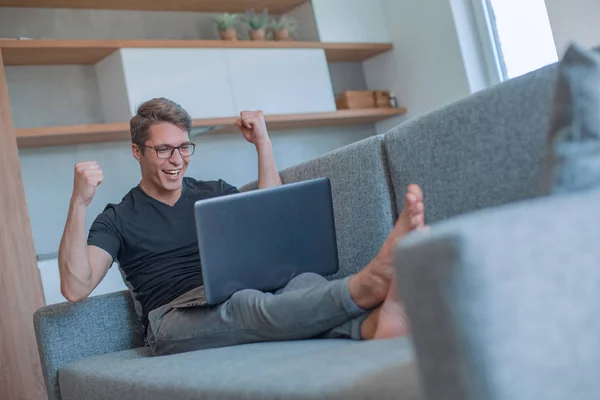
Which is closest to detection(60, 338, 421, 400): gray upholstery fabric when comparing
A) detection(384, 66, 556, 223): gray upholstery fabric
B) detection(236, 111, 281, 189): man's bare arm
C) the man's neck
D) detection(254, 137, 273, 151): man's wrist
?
detection(384, 66, 556, 223): gray upholstery fabric

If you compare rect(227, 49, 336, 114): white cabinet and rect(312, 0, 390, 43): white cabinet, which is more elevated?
rect(312, 0, 390, 43): white cabinet

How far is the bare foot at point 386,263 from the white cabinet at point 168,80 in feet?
8.08

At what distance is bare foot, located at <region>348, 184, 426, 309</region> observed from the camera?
1.62 metres

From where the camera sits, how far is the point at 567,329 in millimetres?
1012

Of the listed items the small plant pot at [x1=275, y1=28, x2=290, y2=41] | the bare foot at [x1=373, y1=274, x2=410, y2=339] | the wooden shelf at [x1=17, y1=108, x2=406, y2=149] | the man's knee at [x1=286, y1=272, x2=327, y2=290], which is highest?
the small plant pot at [x1=275, y1=28, x2=290, y2=41]

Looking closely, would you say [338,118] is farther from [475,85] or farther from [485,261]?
[485,261]

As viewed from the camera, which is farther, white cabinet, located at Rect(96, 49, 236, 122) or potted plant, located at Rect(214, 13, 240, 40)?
potted plant, located at Rect(214, 13, 240, 40)

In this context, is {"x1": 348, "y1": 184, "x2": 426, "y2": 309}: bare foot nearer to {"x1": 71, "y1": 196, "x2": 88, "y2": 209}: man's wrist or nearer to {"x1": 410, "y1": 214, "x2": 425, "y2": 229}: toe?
{"x1": 410, "y1": 214, "x2": 425, "y2": 229}: toe

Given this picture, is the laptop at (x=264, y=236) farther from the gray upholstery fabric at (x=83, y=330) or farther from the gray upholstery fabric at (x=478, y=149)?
the gray upholstery fabric at (x=83, y=330)

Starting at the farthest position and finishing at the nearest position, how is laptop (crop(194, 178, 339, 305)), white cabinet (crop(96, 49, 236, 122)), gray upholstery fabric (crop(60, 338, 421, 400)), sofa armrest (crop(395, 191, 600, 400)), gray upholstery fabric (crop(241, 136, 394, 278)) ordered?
white cabinet (crop(96, 49, 236, 122)) → gray upholstery fabric (crop(241, 136, 394, 278)) → laptop (crop(194, 178, 339, 305)) → gray upholstery fabric (crop(60, 338, 421, 400)) → sofa armrest (crop(395, 191, 600, 400))

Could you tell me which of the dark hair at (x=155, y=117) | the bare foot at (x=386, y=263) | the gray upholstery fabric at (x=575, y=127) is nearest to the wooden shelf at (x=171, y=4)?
the dark hair at (x=155, y=117)

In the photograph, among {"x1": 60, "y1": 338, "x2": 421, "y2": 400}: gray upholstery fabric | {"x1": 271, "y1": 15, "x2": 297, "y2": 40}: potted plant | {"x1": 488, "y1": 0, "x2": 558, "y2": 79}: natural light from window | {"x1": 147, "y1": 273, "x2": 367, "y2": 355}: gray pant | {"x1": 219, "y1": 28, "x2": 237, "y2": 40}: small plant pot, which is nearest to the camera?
{"x1": 60, "y1": 338, "x2": 421, "y2": 400}: gray upholstery fabric

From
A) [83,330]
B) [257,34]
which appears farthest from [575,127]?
[257,34]

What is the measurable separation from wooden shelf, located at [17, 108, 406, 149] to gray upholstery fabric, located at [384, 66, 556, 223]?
2074 mm
